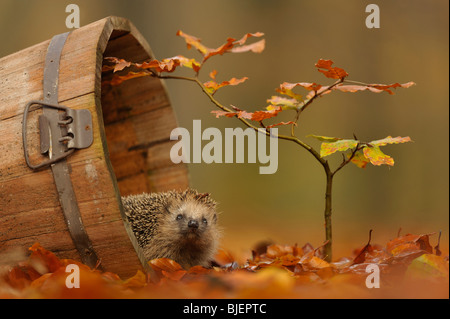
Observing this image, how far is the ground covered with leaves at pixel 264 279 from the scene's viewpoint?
1283 mm

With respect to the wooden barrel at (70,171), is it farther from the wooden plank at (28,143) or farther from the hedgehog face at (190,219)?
the hedgehog face at (190,219)

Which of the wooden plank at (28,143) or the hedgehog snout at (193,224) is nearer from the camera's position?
the wooden plank at (28,143)

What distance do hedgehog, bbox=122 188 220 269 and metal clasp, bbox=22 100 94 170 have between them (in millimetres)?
530

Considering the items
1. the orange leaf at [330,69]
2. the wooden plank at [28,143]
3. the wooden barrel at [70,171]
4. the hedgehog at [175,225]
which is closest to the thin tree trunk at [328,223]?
the orange leaf at [330,69]

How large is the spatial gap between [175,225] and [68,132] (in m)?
0.75

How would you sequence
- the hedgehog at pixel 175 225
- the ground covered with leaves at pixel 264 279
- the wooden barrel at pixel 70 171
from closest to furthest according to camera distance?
1. the ground covered with leaves at pixel 264 279
2. the wooden barrel at pixel 70 171
3. the hedgehog at pixel 175 225

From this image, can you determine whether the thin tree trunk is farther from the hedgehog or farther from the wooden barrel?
the wooden barrel

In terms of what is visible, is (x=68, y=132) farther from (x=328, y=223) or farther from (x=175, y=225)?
(x=328, y=223)

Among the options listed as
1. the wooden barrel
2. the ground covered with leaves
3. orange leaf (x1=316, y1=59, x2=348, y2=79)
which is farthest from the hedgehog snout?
orange leaf (x1=316, y1=59, x2=348, y2=79)

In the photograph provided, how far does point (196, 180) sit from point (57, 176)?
3439mm

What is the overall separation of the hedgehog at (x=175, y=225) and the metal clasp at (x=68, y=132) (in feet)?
1.74

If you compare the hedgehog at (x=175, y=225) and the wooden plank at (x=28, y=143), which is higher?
the wooden plank at (x=28, y=143)
